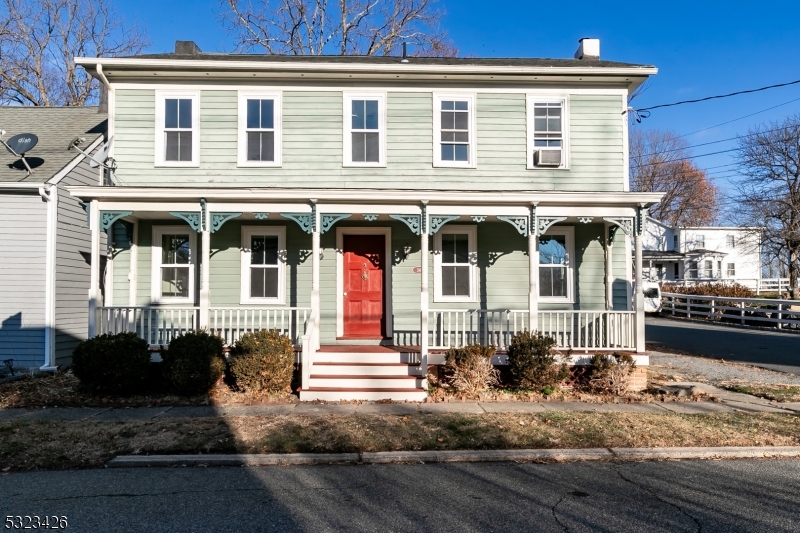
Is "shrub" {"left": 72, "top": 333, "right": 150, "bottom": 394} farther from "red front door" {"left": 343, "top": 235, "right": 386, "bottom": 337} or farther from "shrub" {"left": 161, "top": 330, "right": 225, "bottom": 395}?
"red front door" {"left": 343, "top": 235, "right": 386, "bottom": 337}

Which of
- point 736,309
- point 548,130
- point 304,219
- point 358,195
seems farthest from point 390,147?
point 736,309

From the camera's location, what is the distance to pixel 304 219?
33.4 feet

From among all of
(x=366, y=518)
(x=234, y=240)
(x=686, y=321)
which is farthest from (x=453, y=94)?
(x=686, y=321)

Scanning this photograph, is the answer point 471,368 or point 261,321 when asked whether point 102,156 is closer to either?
point 261,321

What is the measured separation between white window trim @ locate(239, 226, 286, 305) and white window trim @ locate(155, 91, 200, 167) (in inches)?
72.1

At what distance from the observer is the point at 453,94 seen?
1170cm

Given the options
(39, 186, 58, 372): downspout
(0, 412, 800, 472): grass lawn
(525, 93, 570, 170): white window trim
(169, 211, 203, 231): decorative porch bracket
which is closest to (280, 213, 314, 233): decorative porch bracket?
(169, 211, 203, 231): decorative porch bracket

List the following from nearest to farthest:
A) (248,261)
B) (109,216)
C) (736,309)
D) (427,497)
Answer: (427,497) → (109,216) → (248,261) → (736,309)

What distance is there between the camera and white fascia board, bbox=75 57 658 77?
1109cm

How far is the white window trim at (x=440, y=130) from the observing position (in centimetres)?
1159

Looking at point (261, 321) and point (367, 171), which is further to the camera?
point (367, 171)

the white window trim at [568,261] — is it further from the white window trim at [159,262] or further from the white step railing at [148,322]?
the white window trim at [159,262]

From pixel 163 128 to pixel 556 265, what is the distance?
8867 mm

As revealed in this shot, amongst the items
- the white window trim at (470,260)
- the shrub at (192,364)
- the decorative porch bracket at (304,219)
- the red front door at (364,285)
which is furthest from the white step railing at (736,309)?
the shrub at (192,364)
